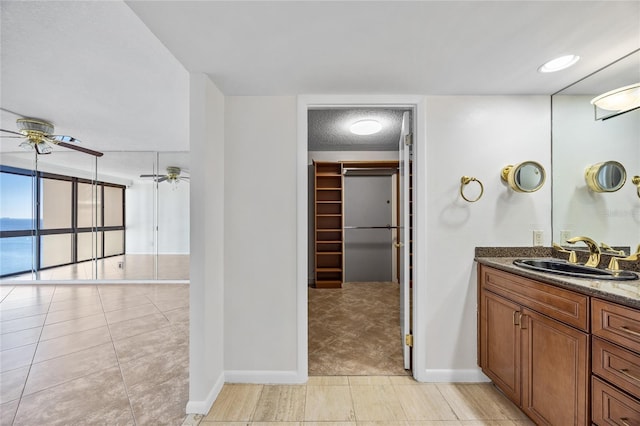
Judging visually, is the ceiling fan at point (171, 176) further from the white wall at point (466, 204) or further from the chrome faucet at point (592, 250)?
the chrome faucet at point (592, 250)

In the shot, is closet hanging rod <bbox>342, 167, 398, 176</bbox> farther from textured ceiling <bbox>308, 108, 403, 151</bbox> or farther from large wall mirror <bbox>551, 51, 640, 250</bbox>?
large wall mirror <bbox>551, 51, 640, 250</bbox>

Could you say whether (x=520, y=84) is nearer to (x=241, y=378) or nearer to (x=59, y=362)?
(x=241, y=378)

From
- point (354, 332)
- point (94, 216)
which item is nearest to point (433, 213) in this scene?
point (354, 332)

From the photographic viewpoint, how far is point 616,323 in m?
1.09

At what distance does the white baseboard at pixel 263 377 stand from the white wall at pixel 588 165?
226 centimetres

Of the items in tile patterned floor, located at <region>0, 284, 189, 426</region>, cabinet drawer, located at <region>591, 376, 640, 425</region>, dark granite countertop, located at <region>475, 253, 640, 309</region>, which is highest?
dark granite countertop, located at <region>475, 253, 640, 309</region>

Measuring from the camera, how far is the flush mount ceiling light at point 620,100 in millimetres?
1526

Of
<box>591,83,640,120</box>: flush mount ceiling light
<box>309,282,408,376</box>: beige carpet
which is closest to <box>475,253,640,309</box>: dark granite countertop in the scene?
<box>591,83,640,120</box>: flush mount ceiling light

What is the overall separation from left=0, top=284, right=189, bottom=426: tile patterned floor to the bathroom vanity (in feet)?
6.93

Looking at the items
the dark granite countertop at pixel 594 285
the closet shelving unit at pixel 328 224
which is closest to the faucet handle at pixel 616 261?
the dark granite countertop at pixel 594 285

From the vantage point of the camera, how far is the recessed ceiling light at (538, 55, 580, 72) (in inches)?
60.1

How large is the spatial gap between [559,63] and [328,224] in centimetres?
353

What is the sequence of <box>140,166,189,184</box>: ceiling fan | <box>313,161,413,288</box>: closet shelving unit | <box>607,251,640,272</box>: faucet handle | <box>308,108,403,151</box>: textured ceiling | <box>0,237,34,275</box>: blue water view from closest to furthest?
1. <box>607,251,640,272</box>: faucet handle
2. <box>308,108,403,151</box>: textured ceiling
3. <box>313,161,413,288</box>: closet shelving unit
4. <box>0,237,34,275</box>: blue water view
5. <box>140,166,189,184</box>: ceiling fan

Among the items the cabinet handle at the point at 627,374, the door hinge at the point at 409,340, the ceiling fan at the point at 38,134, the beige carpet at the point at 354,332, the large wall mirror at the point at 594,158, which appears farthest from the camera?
the ceiling fan at the point at 38,134
